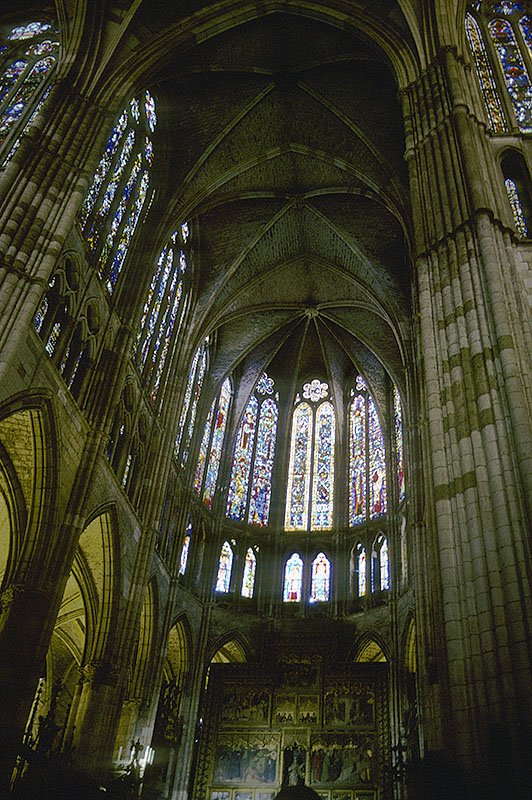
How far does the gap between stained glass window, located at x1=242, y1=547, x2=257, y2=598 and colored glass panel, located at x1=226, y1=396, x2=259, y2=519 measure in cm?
146

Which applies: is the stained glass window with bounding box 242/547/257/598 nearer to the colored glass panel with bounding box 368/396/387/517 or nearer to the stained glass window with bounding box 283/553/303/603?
the stained glass window with bounding box 283/553/303/603

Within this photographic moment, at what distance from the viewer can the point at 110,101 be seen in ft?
48.1

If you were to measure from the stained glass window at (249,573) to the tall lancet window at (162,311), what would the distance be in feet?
25.8

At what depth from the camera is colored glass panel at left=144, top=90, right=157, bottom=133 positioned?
18.5 meters

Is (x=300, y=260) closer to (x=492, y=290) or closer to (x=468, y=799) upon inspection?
(x=492, y=290)

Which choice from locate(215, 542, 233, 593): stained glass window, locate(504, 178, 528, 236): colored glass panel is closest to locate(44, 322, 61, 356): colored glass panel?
locate(504, 178, 528, 236): colored glass panel

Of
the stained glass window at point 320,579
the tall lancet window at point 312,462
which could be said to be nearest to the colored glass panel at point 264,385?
the tall lancet window at point 312,462

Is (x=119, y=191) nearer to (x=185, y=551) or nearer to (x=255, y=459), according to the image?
(x=185, y=551)

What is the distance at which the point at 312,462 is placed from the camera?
25797 mm

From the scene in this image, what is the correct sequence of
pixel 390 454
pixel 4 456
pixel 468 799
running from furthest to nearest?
1. pixel 390 454
2. pixel 4 456
3. pixel 468 799

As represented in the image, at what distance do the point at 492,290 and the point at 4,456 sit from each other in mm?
9381

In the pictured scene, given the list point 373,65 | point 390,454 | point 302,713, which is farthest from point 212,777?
point 373,65

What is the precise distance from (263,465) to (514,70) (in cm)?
1593

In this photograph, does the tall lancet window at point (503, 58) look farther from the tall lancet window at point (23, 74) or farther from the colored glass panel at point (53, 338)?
the tall lancet window at point (23, 74)
